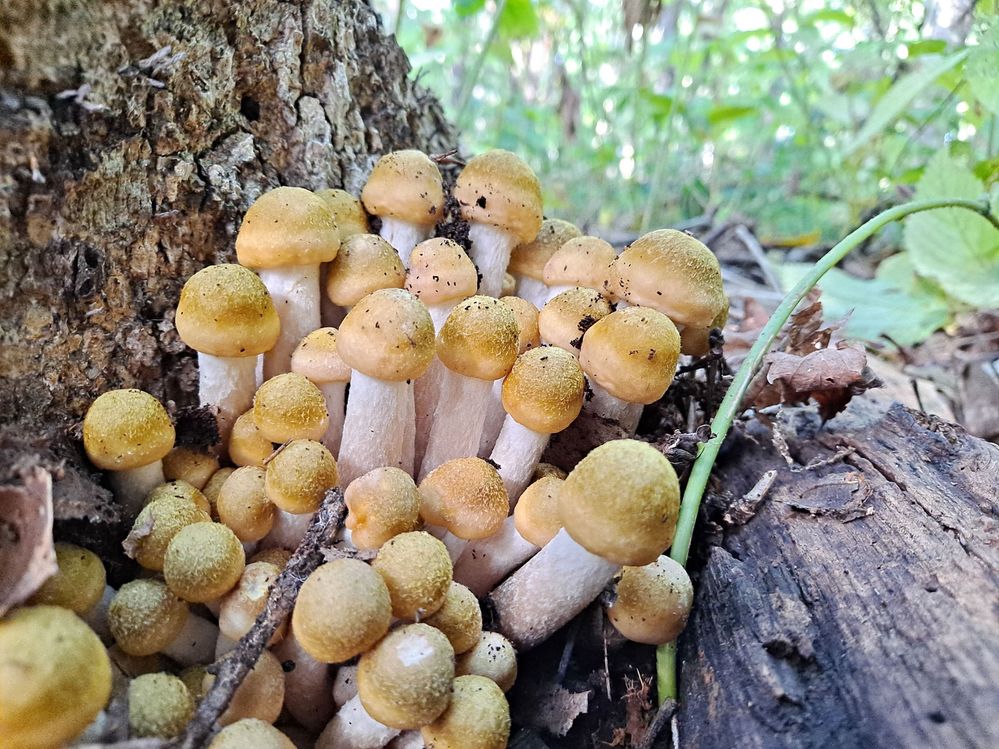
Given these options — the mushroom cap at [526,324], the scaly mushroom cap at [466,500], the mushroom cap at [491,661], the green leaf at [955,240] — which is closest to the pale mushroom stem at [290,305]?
the mushroom cap at [526,324]

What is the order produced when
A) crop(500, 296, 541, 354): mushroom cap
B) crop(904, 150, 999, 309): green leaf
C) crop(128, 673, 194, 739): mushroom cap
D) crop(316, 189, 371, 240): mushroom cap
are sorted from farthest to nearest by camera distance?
crop(904, 150, 999, 309): green leaf
crop(316, 189, 371, 240): mushroom cap
crop(500, 296, 541, 354): mushroom cap
crop(128, 673, 194, 739): mushroom cap

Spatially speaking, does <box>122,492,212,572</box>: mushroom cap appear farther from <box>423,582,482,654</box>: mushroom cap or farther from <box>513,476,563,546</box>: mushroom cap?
<box>513,476,563,546</box>: mushroom cap

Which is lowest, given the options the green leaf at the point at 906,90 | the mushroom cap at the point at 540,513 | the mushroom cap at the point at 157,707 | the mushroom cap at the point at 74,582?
the mushroom cap at the point at 157,707

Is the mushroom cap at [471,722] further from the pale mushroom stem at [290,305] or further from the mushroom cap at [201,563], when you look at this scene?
the pale mushroom stem at [290,305]

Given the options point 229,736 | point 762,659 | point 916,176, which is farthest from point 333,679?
point 916,176

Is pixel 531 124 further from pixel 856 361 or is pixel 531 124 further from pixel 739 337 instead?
pixel 856 361

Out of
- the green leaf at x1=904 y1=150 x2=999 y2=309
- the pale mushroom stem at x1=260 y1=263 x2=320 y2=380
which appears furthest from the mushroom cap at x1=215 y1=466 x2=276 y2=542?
the green leaf at x1=904 y1=150 x2=999 y2=309
